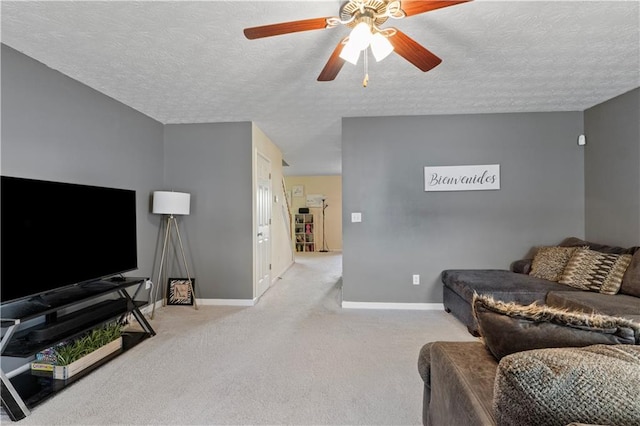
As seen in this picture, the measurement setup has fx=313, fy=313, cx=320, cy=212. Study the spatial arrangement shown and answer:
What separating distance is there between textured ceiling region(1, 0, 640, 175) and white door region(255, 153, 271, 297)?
111 centimetres

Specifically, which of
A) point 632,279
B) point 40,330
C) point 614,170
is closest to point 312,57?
point 40,330

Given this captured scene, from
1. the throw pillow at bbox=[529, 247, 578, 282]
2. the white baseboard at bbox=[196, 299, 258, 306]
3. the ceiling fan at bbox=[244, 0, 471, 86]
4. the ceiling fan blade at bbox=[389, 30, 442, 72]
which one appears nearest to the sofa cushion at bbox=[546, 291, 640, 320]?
the throw pillow at bbox=[529, 247, 578, 282]

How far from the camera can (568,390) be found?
28.0 inches

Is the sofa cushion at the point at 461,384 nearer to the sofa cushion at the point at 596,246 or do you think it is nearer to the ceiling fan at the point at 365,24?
the ceiling fan at the point at 365,24

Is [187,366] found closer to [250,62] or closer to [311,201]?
[250,62]

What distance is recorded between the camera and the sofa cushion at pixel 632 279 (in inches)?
104

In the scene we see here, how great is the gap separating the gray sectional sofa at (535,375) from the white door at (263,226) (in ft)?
10.7

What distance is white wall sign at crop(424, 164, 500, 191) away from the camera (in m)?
3.87

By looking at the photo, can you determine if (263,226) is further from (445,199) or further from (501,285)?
(501,285)

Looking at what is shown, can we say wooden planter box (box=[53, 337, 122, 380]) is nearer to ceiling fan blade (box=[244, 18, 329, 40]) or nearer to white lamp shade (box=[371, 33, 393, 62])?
ceiling fan blade (box=[244, 18, 329, 40])

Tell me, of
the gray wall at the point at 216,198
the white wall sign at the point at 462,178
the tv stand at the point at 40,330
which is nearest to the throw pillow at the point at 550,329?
the tv stand at the point at 40,330

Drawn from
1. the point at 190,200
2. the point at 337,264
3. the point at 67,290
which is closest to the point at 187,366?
the point at 67,290

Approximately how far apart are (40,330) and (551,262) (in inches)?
180

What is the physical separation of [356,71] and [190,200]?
2.74m
